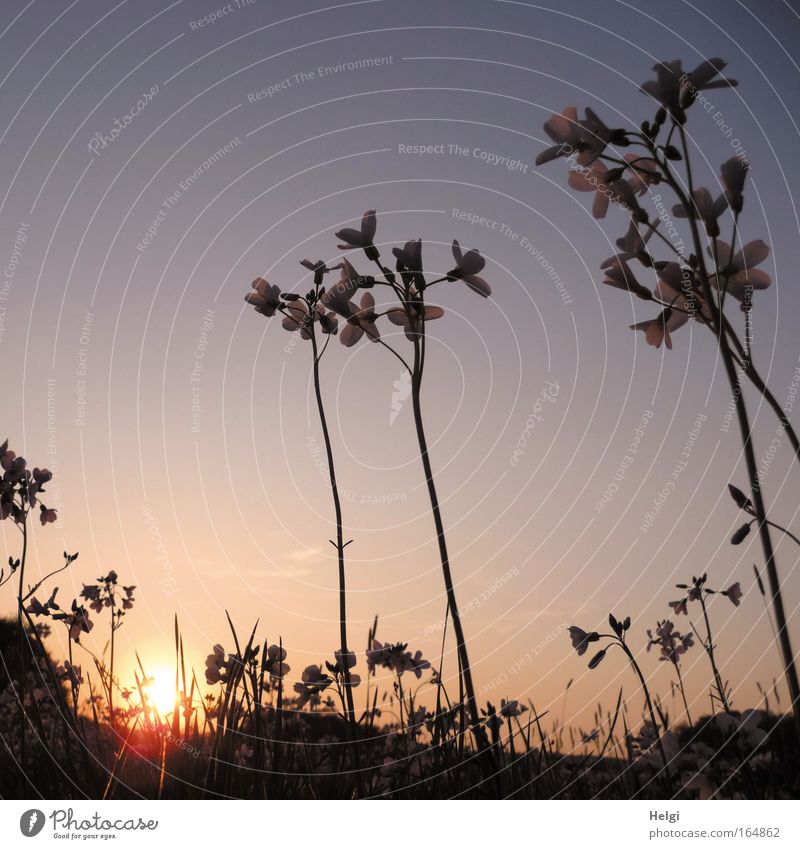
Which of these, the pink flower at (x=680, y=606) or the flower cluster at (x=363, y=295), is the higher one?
the flower cluster at (x=363, y=295)

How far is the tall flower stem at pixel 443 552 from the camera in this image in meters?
2.33

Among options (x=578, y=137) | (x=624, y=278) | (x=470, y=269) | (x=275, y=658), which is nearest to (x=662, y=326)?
(x=624, y=278)

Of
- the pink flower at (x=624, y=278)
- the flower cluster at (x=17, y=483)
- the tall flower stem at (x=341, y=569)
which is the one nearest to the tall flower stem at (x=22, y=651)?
the flower cluster at (x=17, y=483)

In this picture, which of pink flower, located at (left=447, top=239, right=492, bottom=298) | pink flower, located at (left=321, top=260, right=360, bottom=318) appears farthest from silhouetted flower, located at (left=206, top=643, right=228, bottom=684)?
pink flower, located at (left=447, top=239, right=492, bottom=298)

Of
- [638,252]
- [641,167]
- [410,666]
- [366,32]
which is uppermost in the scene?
[366,32]

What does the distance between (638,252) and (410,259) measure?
892mm

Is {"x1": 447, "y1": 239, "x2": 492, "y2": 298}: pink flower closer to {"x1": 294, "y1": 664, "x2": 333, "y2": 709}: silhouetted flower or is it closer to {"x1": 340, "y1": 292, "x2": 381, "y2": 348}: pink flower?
{"x1": 340, "y1": 292, "x2": 381, "y2": 348}: pink flower

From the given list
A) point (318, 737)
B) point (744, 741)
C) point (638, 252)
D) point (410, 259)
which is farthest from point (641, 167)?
point (318, 737)

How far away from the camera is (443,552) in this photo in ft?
7.80

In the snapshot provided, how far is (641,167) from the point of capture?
7.47 feet

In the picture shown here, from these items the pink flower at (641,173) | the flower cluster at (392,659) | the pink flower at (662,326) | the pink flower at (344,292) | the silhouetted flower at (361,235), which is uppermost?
the silhouetted flower at (361,235)

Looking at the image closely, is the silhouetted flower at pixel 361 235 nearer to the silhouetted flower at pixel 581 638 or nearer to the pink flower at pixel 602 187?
the pink flower at pixel 602 187
